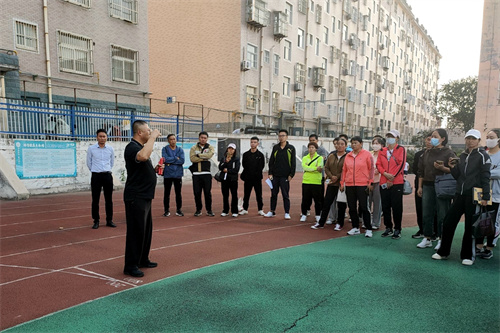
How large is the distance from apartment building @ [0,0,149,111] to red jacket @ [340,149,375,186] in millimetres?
10933

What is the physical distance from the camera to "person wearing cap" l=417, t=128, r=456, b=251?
18.4 ft

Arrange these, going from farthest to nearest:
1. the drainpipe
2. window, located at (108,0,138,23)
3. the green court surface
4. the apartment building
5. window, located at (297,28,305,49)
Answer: window, located at (297,28,305,49)
window, located at (108,0,138,23)
the drainpipe
the apartment building
the green court surface

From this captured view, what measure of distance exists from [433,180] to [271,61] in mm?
23177

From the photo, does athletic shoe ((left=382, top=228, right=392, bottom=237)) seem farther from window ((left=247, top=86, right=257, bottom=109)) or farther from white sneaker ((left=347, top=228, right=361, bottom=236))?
window ((left=247, top=86, right=257, bottom=109))

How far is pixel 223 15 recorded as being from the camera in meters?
24.8

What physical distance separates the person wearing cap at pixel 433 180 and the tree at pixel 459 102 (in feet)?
165

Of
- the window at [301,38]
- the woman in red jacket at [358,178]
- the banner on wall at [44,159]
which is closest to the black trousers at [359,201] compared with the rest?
the woman in red jacket at [358,178]

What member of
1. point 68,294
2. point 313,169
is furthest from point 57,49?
point 68,294

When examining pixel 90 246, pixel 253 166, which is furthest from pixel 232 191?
pixel 90 246

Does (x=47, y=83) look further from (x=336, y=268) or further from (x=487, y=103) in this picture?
(x=487, y=103)

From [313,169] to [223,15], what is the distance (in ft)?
67.3

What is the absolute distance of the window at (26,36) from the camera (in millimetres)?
14453

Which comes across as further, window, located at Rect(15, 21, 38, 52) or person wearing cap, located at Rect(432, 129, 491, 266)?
window, located at Rect(15, 21, 38, 52)

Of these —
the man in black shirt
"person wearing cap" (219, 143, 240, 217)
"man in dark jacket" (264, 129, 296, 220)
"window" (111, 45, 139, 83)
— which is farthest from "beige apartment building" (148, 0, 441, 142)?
the man in black shirt
